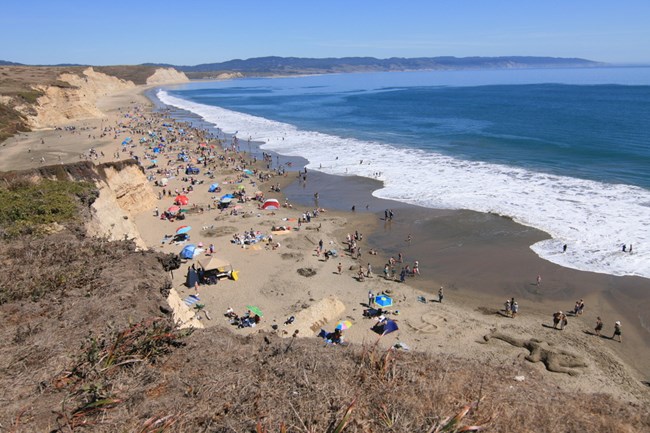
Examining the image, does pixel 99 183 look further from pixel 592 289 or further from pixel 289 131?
pixel 289 131

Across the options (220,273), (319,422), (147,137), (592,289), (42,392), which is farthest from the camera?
(147,137)

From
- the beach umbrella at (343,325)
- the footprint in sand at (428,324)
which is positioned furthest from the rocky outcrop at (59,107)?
the footprint in sand at (428,324)

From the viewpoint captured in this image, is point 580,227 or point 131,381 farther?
point 580,227

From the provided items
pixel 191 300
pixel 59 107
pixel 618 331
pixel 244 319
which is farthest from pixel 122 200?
pixel 59 107

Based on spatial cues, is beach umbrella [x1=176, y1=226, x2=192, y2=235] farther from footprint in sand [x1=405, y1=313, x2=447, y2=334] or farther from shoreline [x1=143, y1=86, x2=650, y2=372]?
footprint in sand [x1=405, y1=313, x2=447, y2=334]

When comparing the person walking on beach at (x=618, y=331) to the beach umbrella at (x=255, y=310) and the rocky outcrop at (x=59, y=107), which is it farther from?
the rocky outcrop at (x=59, y=107)

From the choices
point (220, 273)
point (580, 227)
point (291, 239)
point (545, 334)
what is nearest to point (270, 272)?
point (220, 273)

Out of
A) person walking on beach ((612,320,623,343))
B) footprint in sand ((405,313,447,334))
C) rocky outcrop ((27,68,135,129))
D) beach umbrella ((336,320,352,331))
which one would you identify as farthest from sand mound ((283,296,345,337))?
rocky outcrop ((27,68,135,129))

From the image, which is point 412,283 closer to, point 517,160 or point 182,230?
point 182,230
